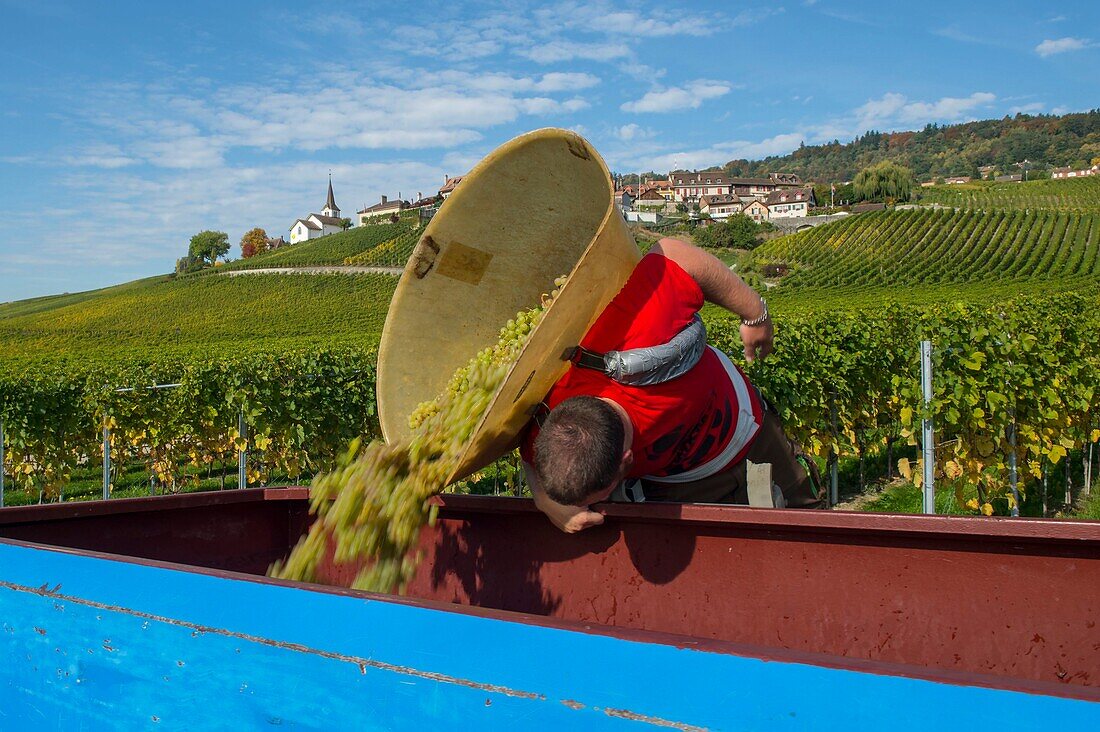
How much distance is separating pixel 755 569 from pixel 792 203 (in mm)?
130169

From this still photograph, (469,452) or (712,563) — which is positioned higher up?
(469,452)

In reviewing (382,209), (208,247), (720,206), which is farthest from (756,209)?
(208,247)

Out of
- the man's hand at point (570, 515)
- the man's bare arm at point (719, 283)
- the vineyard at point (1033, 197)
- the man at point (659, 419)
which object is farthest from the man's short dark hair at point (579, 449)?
the vineyard at point (1033, 197)

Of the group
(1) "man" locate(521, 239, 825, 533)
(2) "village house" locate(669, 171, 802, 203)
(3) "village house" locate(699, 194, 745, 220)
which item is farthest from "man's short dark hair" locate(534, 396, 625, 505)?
(2) "village house" locate(669, 171, 802, 203)

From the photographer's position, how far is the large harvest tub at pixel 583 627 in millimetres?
1510

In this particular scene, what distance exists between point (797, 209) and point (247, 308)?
283 feet

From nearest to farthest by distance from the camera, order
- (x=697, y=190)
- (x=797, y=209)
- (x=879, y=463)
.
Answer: (x=879, y=463) → (x=797, y=209) → (x=697, y=190)

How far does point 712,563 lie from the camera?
2.96 metres

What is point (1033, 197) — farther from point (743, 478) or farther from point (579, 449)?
point (579, 449)

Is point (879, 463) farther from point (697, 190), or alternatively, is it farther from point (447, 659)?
point (697, 190)

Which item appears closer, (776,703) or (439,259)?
(776,703)

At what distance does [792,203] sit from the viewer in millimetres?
125750

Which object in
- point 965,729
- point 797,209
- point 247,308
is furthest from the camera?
point 797,209

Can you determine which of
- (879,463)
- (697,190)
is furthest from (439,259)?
(697,190)
